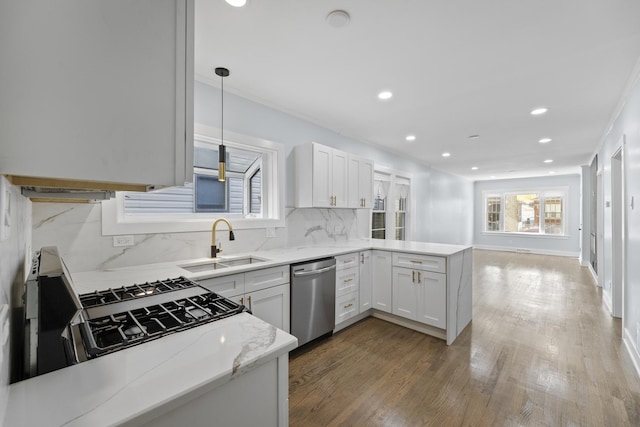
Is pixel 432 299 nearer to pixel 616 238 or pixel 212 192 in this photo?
pixel 212 192

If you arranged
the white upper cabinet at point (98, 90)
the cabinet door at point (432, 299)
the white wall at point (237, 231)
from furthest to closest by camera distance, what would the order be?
1. the cabinet door at point (432, 299)
2. the white wall at point (237, 231)
3. the white upper cabinet at point (98, 90)

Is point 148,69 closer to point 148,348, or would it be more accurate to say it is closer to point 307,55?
point 148,348

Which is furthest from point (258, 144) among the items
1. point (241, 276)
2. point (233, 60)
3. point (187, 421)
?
point (187, 421)

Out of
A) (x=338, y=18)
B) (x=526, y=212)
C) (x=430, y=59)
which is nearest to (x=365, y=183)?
(x=430, y=59)

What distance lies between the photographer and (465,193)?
925cm

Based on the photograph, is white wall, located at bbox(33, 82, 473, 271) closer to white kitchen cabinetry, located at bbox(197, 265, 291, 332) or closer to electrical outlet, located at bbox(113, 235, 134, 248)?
electrical outlet, located at bbox(113, 235, 134, 248)

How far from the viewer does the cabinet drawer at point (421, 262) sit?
2.85 metres

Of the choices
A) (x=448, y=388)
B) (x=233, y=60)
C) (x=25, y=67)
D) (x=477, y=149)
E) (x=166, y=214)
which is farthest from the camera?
(x=477, y=149)

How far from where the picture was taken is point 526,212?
930cm

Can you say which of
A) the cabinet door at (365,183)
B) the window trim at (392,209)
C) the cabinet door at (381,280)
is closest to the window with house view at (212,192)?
the cabinet door at (365,183)

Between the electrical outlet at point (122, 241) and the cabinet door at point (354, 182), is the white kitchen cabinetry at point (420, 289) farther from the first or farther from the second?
the electrical outlet at point (122, 241)

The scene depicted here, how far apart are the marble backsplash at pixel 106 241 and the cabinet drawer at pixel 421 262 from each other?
1.26 m

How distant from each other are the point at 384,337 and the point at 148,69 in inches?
120

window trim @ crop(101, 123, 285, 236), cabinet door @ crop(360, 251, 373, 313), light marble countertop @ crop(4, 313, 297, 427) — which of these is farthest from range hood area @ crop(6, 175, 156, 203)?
cabinet door @ crop(360, 251, 373, 313)
